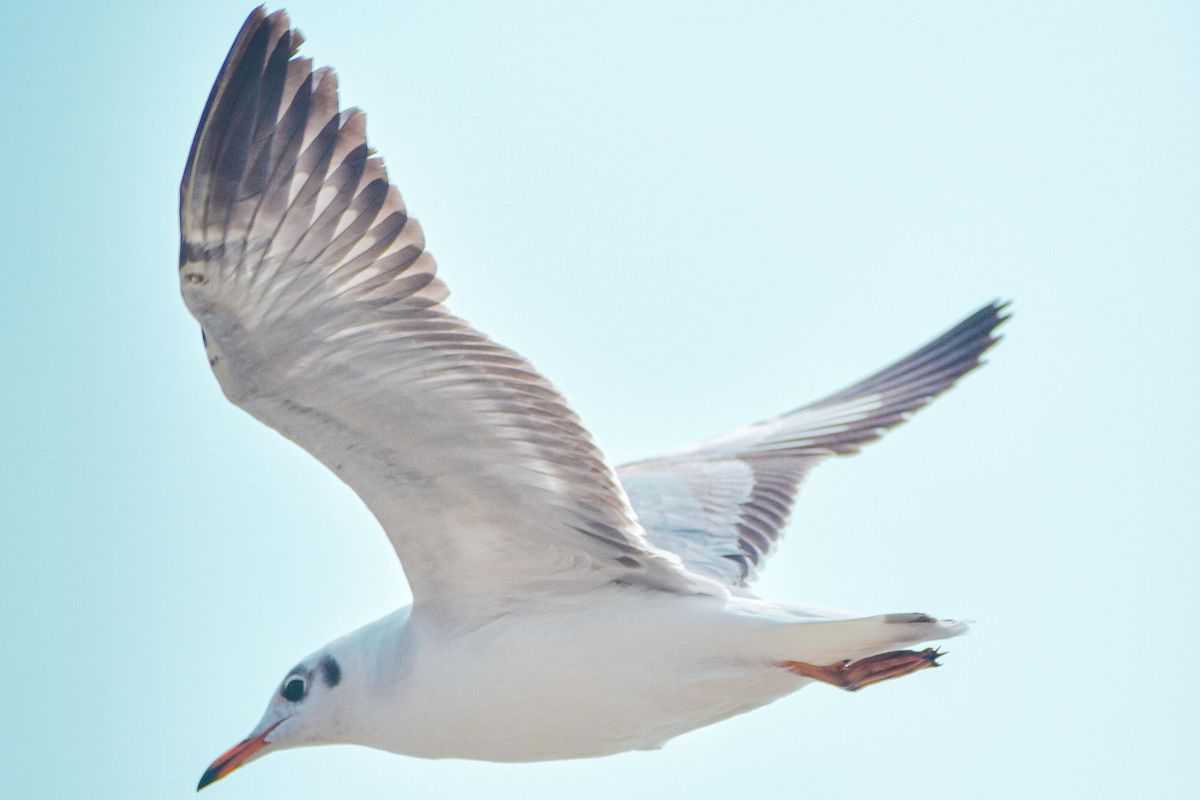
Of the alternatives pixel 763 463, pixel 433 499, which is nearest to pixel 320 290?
pixel 433 499

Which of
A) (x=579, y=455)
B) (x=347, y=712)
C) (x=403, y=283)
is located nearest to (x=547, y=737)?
(x=347, y=712)

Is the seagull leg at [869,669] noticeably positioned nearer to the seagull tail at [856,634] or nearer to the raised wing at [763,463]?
the seagull tail at [856,634]

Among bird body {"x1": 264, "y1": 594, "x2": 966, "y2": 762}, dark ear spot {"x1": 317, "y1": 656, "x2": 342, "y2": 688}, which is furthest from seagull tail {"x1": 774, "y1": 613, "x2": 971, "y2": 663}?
dark ear spot {"x1": 317, "y1": 656, "x2": 342, "y2": 688}

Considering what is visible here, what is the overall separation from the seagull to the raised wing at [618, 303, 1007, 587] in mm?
1049

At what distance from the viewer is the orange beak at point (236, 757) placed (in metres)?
6.03

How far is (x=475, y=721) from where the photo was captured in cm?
573

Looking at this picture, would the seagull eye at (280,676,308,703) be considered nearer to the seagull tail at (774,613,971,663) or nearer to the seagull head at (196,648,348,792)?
the seagull head at (196,648,348,792)

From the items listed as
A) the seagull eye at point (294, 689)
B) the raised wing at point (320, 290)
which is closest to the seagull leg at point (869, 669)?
the raised wing at point (320, 290)

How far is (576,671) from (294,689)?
104 cm

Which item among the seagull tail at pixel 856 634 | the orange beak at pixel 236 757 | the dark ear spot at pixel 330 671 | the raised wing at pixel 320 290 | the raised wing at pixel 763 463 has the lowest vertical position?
the orange beak at pixel 236 757

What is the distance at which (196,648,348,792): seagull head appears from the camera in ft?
19.2

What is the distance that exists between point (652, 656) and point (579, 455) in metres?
0.78

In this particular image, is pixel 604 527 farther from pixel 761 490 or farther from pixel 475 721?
pixel 761 490

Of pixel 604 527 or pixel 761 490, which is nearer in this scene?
pixel 604 527
